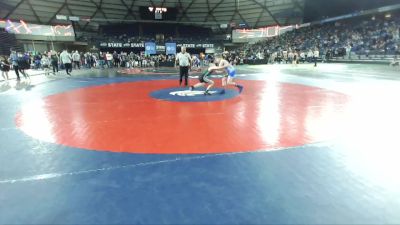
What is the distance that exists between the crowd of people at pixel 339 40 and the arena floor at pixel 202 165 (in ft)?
79.6

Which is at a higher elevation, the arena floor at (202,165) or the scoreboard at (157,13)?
the scoreboard at (157,13)

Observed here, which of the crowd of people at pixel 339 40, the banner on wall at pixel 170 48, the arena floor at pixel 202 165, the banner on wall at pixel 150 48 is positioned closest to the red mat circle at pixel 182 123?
the arena floor at pixel 202 165

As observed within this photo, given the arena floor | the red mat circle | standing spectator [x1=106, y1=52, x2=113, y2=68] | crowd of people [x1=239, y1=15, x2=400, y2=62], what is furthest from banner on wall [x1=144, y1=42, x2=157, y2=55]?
the arena floor

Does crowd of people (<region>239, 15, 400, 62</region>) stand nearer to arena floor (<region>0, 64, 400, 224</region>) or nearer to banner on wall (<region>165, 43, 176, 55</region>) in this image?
→ banner on wall (<region>165, 43, 176, 55</region>)

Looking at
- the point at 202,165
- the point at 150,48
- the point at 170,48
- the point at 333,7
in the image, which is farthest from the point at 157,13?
the point at 202,165

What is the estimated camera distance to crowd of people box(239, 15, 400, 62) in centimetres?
2705

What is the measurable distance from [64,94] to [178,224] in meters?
8.20

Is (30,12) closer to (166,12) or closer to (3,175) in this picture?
(166,12)

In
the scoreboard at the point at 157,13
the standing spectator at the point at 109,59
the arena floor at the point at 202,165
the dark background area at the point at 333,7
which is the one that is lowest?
the arena floor at the point at 202,165

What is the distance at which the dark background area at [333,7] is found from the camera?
3057cm

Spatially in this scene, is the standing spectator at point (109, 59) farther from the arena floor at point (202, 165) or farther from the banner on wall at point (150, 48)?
the arena floor at point (202, 165)

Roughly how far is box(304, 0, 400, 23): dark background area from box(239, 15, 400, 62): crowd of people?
1565 mm

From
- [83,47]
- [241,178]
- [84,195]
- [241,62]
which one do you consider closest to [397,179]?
[241,178]

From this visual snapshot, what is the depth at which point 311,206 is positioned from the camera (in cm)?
242
